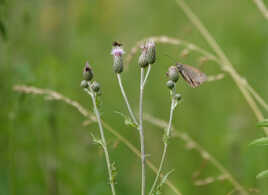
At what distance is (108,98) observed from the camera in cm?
593

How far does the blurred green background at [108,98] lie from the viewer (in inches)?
173

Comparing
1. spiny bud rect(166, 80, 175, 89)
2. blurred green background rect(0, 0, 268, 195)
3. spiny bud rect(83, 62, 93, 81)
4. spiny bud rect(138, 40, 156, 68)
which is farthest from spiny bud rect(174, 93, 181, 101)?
blurred green background rect(0, 0, 268, 195)

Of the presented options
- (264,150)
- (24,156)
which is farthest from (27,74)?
(264,150)

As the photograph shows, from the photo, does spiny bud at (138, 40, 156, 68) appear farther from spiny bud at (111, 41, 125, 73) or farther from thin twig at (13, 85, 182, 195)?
thin twig at (13, 85, 182, 195)

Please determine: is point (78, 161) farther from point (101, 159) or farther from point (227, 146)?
point (227, 146)

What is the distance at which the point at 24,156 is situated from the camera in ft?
16.2

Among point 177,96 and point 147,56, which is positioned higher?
point 147,56

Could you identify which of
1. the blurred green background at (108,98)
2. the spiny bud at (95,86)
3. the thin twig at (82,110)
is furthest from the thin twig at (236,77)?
the spiny bud at (95,86)

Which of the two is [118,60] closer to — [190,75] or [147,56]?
[147,56]

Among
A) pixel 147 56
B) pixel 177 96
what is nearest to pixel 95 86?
pixel 147 56

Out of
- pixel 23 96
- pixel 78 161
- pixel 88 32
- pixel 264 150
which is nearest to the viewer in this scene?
pixel 23 96

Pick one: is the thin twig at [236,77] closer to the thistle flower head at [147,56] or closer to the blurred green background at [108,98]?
the blurred green background at [108,98]

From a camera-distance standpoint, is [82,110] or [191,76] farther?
[82,110]

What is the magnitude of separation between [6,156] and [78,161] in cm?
77
